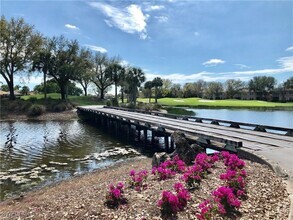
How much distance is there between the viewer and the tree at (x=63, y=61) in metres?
44.4

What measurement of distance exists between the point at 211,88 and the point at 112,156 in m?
103

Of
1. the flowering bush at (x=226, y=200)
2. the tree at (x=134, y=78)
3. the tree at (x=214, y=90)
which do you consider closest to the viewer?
the flowering bush at (x=226, y=200)

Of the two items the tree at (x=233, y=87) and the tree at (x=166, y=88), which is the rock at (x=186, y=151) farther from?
the tree at (x=233, y=87)

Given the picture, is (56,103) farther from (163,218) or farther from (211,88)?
(211,88)

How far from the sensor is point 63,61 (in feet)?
149

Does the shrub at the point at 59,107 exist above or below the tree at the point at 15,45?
below

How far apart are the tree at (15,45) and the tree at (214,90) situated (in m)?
81.1

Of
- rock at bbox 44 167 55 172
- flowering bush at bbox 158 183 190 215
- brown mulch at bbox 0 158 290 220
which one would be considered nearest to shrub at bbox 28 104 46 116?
rock at bbox 44 167 55 172

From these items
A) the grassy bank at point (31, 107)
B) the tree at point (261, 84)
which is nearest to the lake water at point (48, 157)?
the grassy bank at point (31, 107)

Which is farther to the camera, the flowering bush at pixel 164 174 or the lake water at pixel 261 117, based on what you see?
the lake water at pixel 261 117

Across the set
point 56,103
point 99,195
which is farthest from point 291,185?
point 56,103

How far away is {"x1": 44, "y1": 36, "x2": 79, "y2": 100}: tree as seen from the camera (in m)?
44.4

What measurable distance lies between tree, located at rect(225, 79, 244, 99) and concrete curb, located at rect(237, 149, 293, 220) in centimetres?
10818

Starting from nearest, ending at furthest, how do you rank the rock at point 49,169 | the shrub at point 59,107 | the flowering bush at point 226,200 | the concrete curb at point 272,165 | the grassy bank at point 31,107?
the flowering bush at point 226,200, the concrete curb at point 272,165, the rock at point 49,169, the grassy bank at point 31,107, the shrub at point 59,107
